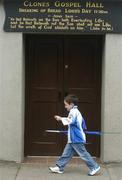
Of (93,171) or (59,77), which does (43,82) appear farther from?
(93,171)

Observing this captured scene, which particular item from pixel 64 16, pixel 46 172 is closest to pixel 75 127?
pixel 46 172

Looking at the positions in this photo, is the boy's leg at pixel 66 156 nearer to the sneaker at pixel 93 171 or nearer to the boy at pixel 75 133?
the boy at pixel 75 133

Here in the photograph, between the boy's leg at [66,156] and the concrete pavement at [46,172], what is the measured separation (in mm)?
168

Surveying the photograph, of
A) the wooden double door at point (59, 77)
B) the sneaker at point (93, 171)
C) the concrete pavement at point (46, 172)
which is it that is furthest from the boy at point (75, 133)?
the wooden double door at point (59, 77)

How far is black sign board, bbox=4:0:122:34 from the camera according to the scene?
384 inches

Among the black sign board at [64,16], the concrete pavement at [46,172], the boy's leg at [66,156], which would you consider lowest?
the concrete pavement at [46,172]

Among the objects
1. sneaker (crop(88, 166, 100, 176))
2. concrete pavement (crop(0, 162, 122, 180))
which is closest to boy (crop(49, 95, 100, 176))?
sneaker (crop(88, 166, 100, 176))

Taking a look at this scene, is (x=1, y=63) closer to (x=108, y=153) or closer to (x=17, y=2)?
(x=17, y=2)

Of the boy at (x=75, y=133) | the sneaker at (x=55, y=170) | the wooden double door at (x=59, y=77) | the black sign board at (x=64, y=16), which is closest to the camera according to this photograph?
the boy at (x=75, y=133)

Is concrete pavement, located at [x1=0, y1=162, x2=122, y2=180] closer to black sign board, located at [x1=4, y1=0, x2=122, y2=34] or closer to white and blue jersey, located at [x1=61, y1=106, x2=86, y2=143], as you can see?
white and blue jersey, located at [x1=61, y1=106, x2=86, y2=143]

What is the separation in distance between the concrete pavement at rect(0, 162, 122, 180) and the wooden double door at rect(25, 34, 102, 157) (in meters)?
0.80

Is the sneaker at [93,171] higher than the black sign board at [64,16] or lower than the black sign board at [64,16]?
lower

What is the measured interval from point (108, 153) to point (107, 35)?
2.06m

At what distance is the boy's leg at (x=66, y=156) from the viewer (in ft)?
30.0
